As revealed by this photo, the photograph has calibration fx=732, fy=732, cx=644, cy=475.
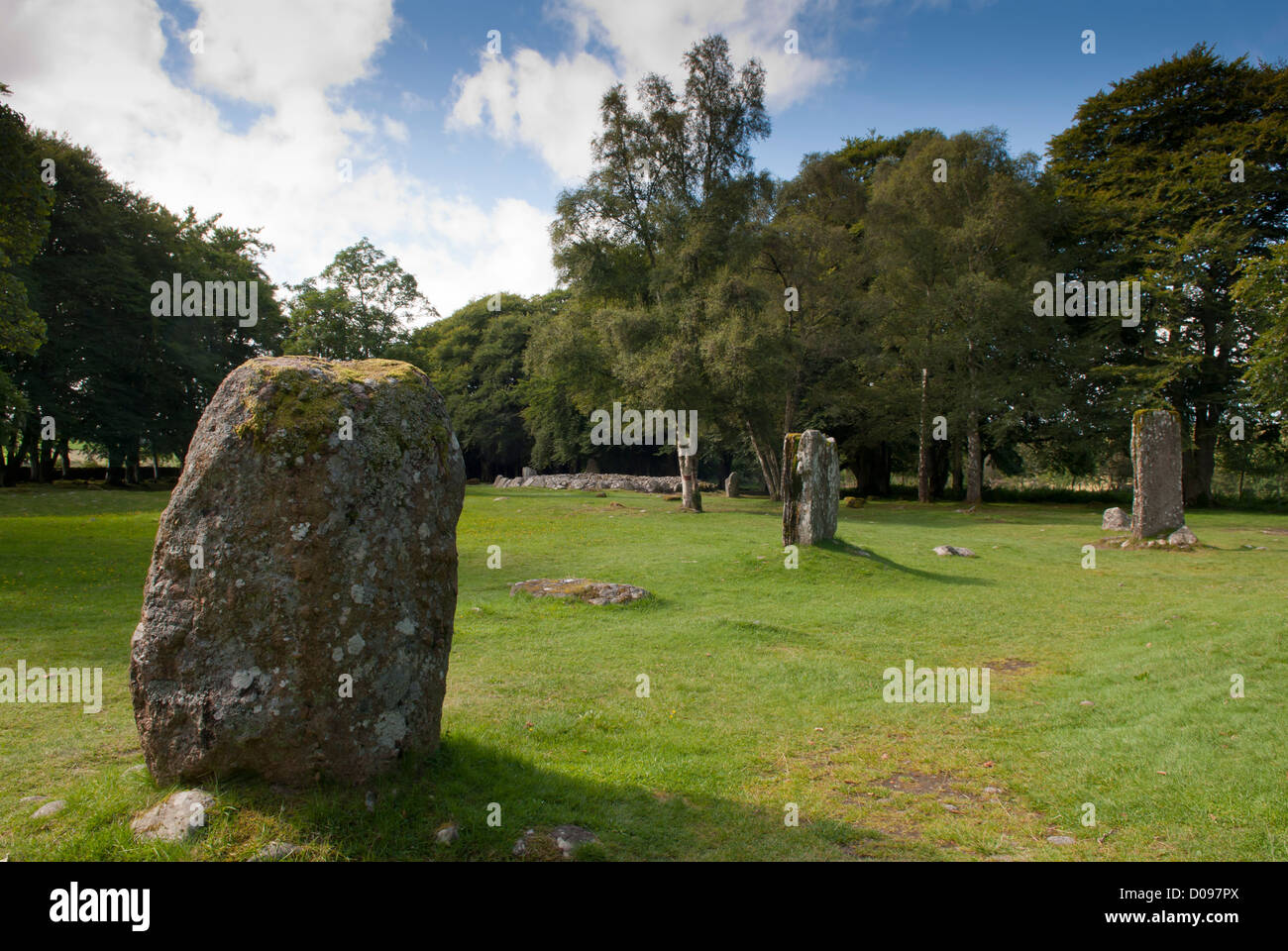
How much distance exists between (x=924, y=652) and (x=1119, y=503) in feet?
114

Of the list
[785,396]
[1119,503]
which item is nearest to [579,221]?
[785,396]

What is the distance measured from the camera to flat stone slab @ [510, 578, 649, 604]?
12.2m

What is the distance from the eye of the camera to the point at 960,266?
118 feet

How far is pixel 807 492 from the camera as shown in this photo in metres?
16.8

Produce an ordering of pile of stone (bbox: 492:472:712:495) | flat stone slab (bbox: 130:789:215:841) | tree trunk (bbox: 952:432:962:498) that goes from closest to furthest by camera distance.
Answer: flat stone slab (bbox: 130:789:215:841)
tree trunk (bbox: 952:432:962:498)
pile of stone (bbox: 492:472:712:495)

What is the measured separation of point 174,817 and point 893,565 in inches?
578

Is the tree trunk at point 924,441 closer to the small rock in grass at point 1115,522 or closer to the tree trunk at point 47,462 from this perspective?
the small rock in grass at point 1115,522

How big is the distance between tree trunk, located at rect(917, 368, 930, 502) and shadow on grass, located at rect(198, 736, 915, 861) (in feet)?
113

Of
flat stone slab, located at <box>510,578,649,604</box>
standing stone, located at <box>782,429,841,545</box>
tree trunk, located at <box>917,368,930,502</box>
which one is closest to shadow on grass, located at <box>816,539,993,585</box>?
standing stone, located at <box>782,429,841,545</box>

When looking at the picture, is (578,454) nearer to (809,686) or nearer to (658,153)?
(658,153)

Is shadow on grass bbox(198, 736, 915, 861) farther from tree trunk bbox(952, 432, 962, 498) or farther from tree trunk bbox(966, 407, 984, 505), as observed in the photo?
tree trunk bbox(952, 432, 962, 498)
